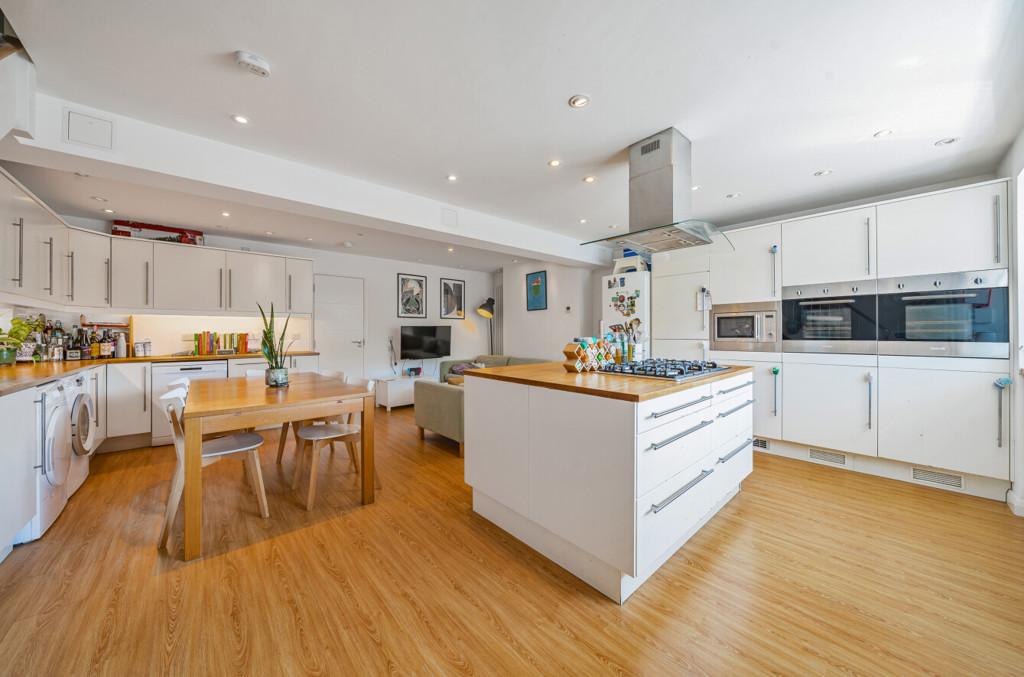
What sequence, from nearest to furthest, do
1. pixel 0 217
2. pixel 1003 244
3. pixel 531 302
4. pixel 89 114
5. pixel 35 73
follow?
pixel 35 73
pixel 89 114
pixel 0 217
pixel 1003 244
pixel 531 302

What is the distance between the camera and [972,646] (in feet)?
4.36

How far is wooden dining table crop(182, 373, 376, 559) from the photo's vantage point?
1.84 metres

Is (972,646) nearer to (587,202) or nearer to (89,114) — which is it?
(587,202)

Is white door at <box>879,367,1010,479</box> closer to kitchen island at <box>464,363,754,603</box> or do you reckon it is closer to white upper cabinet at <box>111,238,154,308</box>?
kitchen island at <box>464,363,754,603</box>

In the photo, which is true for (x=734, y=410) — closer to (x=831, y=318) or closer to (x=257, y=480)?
(x=831, y=318)

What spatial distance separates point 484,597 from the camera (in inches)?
62.2

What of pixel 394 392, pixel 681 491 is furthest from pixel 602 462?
pixel 394 392

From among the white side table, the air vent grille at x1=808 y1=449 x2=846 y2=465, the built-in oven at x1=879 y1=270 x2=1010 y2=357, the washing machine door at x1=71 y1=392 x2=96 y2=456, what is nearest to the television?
the white side table

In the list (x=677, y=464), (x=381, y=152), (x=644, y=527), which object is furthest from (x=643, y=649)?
(x=381, y=152)

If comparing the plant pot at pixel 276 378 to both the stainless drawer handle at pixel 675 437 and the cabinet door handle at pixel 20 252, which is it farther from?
the stainless drawer handle at pixel 675 437

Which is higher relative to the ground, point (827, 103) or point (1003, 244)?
point (827, 103)

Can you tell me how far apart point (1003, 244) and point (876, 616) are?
267cm

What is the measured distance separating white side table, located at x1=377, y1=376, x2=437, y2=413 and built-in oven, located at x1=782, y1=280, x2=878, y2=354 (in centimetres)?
437

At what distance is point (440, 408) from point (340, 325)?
9.28ft
